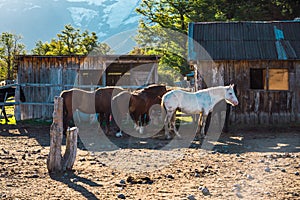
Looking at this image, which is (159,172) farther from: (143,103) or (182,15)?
(182,15)

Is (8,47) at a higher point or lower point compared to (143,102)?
higher

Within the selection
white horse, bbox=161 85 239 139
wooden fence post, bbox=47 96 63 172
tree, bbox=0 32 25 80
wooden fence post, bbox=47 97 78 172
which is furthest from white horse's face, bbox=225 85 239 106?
tree, bbox=0 32 25 80

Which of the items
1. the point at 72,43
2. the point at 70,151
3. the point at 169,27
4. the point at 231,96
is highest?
the point at 72,43

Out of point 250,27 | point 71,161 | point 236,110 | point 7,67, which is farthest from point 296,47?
point 7,67

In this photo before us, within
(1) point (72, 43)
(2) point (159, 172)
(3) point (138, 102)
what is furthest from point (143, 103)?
(1) point (72, 43)

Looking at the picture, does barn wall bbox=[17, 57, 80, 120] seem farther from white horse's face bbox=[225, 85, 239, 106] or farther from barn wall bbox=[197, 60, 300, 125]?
white horse's face bbox=[225, 85, 239, 106]

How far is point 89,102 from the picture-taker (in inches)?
522

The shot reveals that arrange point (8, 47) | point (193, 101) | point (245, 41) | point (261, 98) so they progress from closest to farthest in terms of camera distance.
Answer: point (193, 101)
point (261, 98)
point (245, 41)
point (8, 47)

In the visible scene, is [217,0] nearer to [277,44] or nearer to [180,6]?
[180,6]

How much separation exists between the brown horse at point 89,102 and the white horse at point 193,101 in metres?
2.26

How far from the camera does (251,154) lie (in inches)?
358

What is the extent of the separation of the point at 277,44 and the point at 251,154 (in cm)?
746

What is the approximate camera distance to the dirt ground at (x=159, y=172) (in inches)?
226

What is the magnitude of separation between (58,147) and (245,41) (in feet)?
34.7
